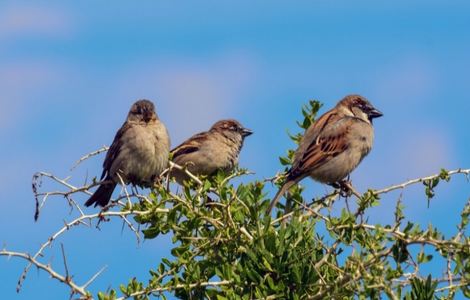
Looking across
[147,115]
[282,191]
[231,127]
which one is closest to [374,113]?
[231,127]

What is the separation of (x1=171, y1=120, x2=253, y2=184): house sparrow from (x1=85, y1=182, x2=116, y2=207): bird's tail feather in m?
0.81

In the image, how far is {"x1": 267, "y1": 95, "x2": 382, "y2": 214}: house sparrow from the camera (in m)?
7.53

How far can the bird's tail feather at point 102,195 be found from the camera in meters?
8.47

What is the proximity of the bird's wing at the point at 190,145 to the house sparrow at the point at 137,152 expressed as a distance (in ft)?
3.55

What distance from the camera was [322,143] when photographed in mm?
7805

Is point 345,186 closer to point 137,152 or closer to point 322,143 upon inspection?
point 322,143

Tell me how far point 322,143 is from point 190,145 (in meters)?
2.24

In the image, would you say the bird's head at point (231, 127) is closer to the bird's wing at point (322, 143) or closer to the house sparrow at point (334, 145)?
the house sparrow at point (334, 145)

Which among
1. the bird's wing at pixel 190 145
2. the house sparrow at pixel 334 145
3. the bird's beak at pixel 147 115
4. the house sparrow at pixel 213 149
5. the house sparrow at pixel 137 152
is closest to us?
the house sparrow at pixel 334 145

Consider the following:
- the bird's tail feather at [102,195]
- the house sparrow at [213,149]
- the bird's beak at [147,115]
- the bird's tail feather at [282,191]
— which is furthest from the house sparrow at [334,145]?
the bird's tail feather at [102,195]

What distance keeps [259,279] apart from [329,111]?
3.59 meters

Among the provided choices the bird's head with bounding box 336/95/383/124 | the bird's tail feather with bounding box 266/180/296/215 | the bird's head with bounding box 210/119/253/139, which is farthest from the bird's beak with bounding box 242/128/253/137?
the bird's tail feather with bounding box 266/180/296/215

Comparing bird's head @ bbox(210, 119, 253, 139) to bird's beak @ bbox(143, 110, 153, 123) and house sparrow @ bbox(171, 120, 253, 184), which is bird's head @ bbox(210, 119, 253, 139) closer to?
house sparrow @ bbox(171, 120, 253, 184)

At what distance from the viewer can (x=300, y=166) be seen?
285 inches
